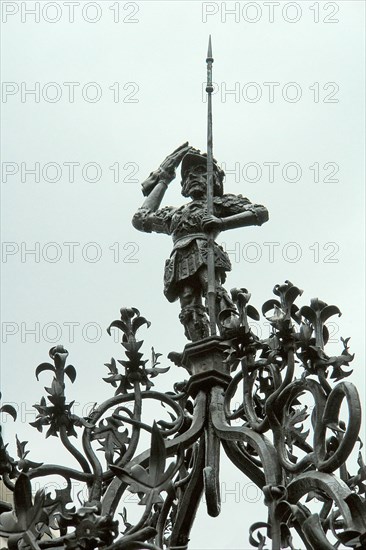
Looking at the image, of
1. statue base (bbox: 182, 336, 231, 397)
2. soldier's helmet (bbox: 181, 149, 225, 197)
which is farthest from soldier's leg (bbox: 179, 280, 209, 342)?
soldier's helmet (bbox: 181, 149, 225, 197)

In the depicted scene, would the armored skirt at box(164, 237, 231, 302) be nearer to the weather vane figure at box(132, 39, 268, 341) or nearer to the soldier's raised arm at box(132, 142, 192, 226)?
the weather vane figure at box(132, 39, 268, 341)

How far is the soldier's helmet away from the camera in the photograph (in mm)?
10304

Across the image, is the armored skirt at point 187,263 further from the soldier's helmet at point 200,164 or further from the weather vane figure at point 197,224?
the soldier's helmet at point 200,164

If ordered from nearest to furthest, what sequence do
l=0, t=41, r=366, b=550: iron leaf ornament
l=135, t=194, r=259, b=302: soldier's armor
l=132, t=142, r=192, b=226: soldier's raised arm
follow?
l=0, t=41, r=366, b=550: iron leaf ornament, l=135, t=194, r=259, b=302: soldier's armor, l=132, t=142, r=192, b=226: soldier's raised arm

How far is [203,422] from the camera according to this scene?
897 centimetres

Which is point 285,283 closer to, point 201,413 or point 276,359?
point 276,359

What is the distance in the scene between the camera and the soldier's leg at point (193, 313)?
986 cm

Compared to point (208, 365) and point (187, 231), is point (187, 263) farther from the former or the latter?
point (208, 365)

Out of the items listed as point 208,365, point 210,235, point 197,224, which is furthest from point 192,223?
point 208,365

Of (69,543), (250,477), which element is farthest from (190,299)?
(69,543)

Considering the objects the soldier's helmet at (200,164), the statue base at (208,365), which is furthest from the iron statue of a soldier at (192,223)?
the statue base at (208,365)

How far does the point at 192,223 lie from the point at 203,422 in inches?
73.7

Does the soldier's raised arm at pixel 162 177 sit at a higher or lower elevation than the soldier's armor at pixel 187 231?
higher

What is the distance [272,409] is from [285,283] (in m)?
0.84
